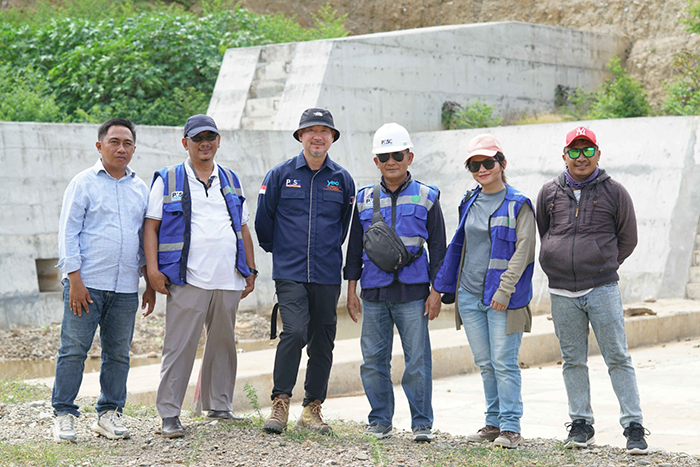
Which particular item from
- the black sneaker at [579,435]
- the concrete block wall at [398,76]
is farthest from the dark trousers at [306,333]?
the concrete block wall at [398,76]

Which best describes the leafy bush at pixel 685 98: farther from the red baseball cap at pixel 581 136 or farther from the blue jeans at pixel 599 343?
the blue jeans at pixel 599 343

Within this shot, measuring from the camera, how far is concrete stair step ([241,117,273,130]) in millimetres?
13920

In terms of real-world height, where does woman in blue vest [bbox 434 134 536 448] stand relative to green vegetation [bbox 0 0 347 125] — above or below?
below

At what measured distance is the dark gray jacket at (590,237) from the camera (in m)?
4.86

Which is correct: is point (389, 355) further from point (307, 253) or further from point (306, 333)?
point (307, 253)

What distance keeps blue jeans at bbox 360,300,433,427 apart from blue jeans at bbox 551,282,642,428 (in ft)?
2.70

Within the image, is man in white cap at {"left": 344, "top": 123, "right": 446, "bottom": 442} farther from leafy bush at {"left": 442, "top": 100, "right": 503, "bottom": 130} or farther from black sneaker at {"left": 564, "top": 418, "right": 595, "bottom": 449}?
leafy bush at {"left": 442, "top": 100, "right": 503, "bottom": 130}

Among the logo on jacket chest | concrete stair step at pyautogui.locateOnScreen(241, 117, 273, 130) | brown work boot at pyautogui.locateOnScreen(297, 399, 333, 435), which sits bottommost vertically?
brown work boot at pyautogui.locateOnScreen(297, 399, 333, 435)

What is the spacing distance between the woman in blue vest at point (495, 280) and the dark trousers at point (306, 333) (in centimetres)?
72

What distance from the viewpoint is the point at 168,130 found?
459 inches

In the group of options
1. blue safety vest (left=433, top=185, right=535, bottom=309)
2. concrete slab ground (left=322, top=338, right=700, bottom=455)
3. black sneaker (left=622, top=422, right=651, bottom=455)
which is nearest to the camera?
black sneaker (left=622, top=422, right=651, bottom=455)

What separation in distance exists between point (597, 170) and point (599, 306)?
81 cm

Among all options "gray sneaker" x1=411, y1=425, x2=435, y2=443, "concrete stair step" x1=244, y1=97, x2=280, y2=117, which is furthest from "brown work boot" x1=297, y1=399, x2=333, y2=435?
"concrete stair step" x1=244, y1=97, x2=280, y2=117

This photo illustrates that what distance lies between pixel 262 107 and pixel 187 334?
9430 mm
